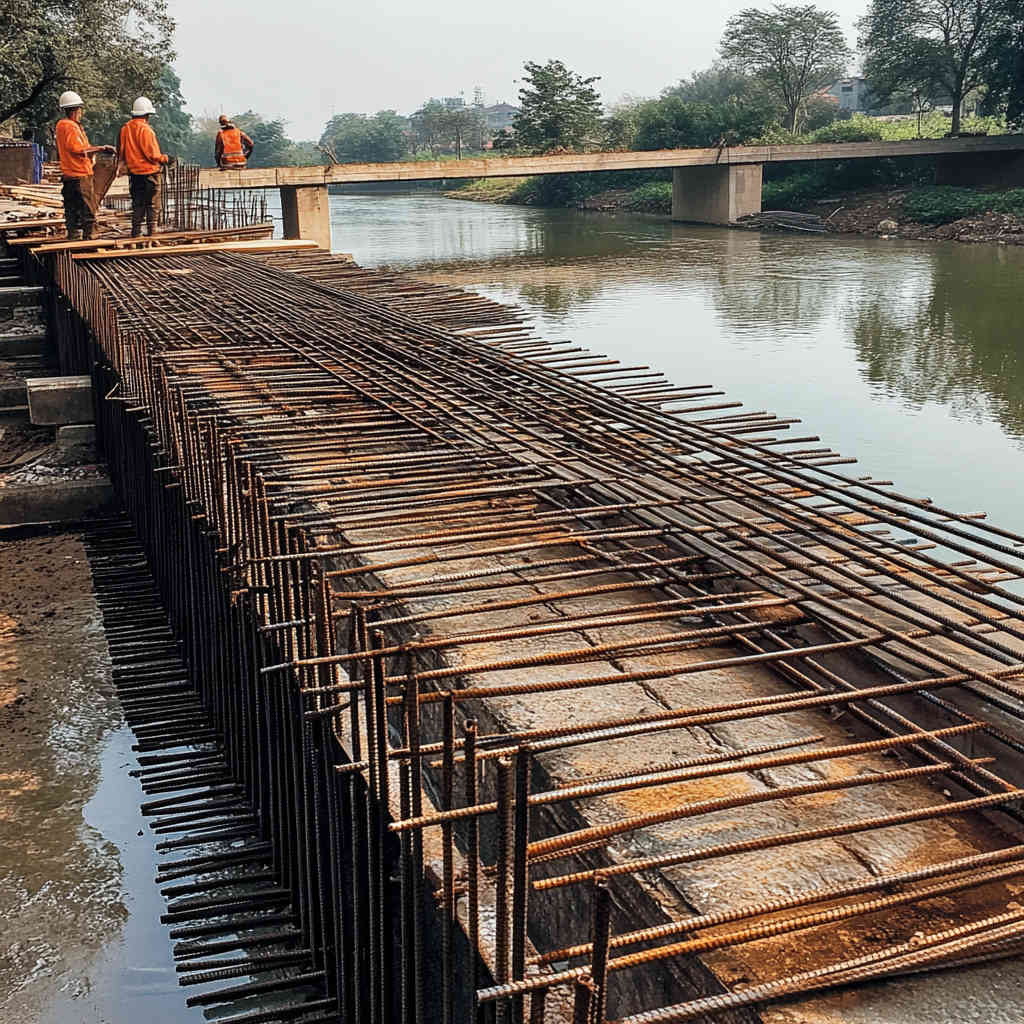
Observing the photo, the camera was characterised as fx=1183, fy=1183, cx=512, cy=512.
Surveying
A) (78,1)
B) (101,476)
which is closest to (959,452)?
(101,476)

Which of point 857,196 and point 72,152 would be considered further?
point 857,196

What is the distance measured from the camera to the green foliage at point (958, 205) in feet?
121

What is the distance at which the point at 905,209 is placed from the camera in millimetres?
39406

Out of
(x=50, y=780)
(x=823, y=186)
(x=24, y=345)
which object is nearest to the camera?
(x=50, y=780)

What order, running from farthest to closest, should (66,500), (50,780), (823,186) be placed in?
(823,186)
(66,500)
(50,780)

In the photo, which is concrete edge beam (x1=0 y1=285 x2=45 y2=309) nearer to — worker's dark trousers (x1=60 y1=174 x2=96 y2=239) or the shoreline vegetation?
worker's dark trousers (x1=60 y1=174 x2=96 y2=239)

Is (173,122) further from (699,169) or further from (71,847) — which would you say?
(71,847)

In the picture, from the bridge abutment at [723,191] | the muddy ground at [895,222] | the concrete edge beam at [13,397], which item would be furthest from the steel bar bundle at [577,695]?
the bridge abutment at [723,191]

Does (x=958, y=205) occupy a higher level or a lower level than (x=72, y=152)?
lower

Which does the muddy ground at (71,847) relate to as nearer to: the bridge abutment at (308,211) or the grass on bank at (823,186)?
the bridge abutment at (308,211)

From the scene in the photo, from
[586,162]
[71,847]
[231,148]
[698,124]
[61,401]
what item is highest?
[698,124]

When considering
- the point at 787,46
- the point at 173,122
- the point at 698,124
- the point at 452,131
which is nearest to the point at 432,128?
the point at 452,131

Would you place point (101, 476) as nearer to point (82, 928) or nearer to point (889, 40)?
point (82, 928)

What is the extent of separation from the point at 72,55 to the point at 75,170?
20.1 meters
